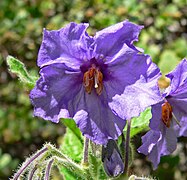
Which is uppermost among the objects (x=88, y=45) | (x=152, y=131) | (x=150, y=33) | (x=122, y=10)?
(x=88, y=45)

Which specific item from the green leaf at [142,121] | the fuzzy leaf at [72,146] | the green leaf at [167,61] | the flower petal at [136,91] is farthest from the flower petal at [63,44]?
the green leaf at [167,61]

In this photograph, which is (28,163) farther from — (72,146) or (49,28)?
(49,28)

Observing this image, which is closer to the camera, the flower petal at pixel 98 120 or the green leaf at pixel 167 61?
the flower petal at pixel 98 120

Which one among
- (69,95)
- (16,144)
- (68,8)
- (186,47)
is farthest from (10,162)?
(69,95)

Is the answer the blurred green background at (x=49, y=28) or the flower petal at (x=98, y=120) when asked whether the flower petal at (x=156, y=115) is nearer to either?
the flower petal at (x=98, y=120)

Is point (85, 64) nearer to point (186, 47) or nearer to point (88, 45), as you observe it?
point (88, 45)

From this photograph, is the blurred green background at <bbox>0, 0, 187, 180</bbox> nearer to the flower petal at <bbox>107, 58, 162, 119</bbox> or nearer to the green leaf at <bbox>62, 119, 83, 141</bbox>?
the green leaf at <bbox>62, 119, 83, 141</bbox>
